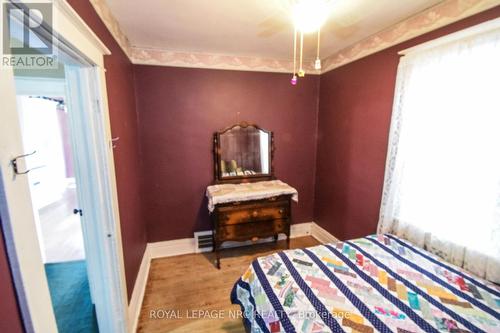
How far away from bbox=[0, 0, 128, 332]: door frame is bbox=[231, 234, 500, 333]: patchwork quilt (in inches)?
34.6

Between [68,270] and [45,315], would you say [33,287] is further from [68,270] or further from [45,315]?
[68,270]

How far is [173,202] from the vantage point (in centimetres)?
278

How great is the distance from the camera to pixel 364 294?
1305mm

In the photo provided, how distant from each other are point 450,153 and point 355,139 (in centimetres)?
95

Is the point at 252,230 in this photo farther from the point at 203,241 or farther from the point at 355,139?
the point at 355,139

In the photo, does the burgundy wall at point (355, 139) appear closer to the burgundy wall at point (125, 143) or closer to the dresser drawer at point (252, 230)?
the dresser drawer at point (252, 230)

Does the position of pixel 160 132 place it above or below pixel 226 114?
below

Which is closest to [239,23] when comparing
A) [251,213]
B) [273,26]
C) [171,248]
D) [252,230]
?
[273,26]

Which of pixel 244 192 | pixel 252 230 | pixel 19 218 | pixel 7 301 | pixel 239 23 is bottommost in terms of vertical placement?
pixel 252 230

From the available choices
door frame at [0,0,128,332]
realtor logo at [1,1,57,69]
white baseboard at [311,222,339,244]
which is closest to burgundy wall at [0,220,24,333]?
door frame at [0,0,128,332]

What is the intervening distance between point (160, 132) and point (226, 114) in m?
0.81

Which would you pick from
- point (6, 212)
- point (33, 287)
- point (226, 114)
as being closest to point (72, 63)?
point (6, 212)

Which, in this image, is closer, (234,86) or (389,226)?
(389,226)

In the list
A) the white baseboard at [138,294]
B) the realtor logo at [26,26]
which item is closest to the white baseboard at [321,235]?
the white baseboard at [138,294]
